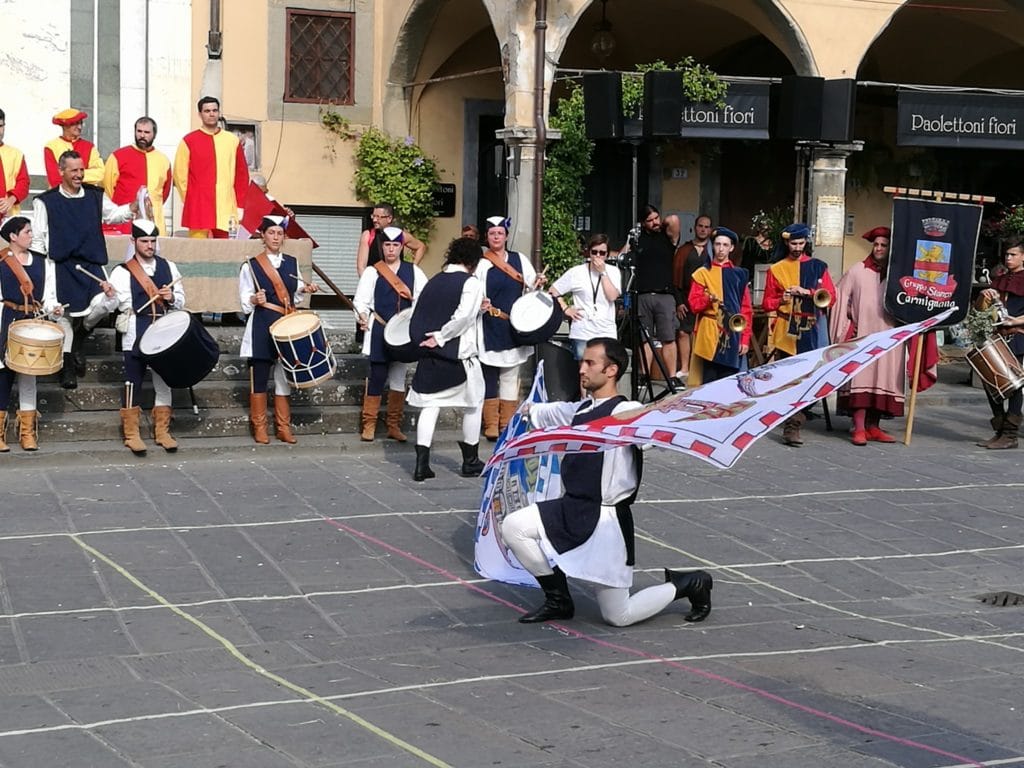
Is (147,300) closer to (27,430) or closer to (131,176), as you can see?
(27,430)

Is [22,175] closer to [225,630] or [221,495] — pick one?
[221,495]

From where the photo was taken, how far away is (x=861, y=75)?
20.7m

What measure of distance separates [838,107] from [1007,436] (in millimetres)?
4232

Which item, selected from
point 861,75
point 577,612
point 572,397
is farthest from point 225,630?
point 861,75

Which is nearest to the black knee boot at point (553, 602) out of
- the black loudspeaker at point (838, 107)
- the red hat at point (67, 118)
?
the red hat at point (67, 118)

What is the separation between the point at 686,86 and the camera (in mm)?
16531

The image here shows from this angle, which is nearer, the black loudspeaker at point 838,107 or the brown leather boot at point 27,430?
the brown leather boot at point 27,430

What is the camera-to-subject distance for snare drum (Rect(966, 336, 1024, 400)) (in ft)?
44.7

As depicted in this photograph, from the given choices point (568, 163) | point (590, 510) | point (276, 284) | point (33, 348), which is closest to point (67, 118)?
point (276, 284)

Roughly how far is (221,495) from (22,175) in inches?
165

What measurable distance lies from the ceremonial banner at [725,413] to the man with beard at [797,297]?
650 centimetres

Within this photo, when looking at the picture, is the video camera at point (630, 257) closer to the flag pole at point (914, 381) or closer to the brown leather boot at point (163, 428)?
the flag pole at point (914, 381)

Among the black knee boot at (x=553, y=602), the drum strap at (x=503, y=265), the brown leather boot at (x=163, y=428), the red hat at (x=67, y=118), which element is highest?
the red hat at (x=67, y=118)

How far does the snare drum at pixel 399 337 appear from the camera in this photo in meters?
12.5
